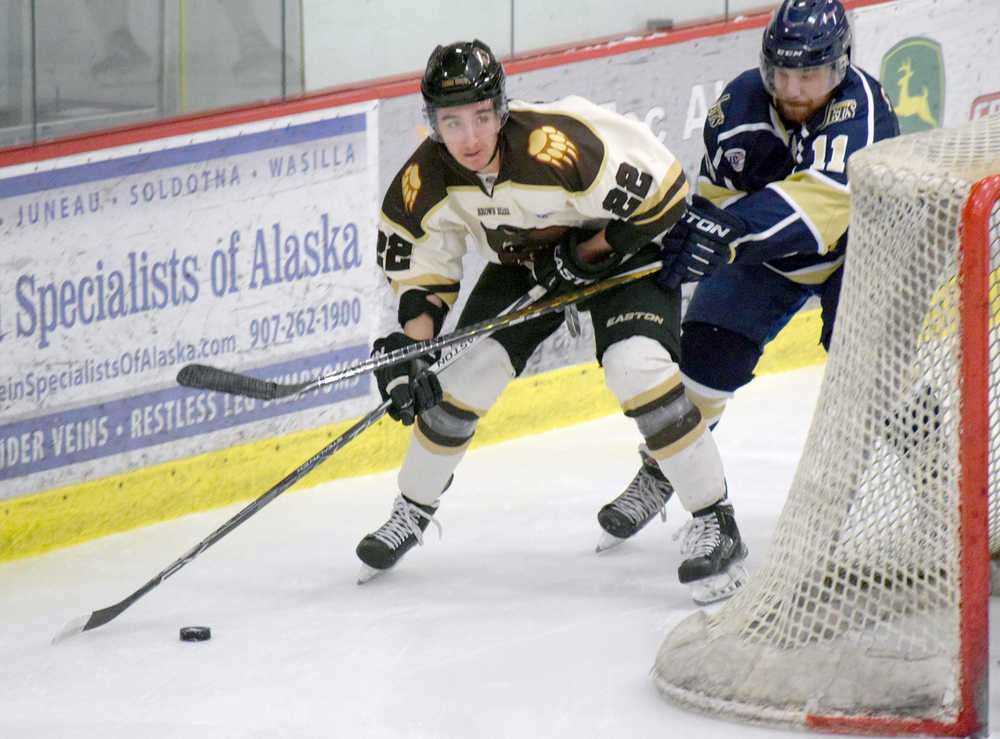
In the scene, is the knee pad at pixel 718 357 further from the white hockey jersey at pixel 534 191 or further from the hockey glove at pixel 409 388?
the hockey glove at pixel 409 388

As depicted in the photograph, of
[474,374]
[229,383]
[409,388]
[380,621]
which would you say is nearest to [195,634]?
[380,621]

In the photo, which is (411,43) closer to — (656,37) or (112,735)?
(656,37)

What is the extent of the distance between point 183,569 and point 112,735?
865 millimetres

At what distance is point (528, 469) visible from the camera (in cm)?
392

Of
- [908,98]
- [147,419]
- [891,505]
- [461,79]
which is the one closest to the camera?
[891,505]

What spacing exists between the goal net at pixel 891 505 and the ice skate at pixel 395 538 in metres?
0.74

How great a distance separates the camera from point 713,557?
9.52 ft

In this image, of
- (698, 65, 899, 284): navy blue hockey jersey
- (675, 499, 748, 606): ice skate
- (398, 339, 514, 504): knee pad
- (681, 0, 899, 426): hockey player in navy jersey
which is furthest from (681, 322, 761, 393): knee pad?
(398, 339, 514, 504): knee pad

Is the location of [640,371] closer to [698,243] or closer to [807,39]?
[698,243]

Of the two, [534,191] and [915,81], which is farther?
[915,81]

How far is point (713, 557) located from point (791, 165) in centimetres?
75

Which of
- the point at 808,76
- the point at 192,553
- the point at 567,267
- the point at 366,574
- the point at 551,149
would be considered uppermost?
the point at 808,76

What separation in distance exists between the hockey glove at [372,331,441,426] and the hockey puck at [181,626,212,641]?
0.49 meters

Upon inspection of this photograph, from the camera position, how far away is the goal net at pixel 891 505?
2.24m
